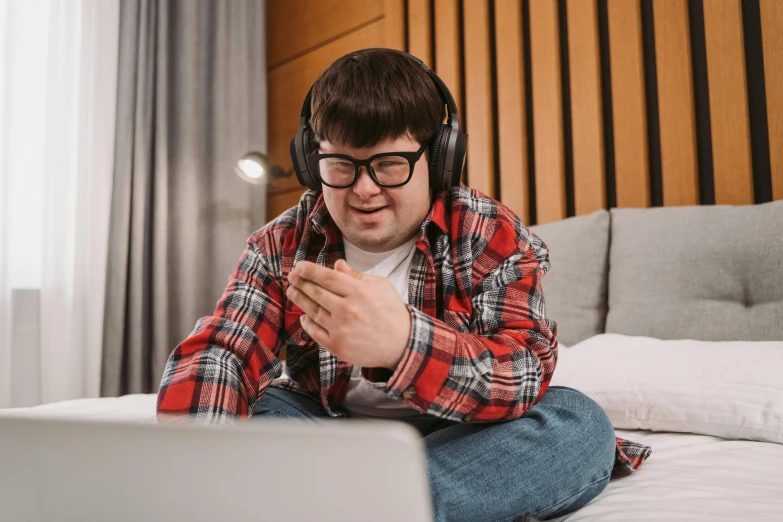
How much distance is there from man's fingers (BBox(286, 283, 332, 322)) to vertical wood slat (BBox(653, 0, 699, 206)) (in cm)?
137

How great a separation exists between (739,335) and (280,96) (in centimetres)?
239

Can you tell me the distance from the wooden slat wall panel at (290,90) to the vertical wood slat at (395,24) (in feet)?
0.80

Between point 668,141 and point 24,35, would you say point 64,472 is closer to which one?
point 668,141

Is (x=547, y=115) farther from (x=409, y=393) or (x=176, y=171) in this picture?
(x=176, y=171)

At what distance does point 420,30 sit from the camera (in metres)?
2.39

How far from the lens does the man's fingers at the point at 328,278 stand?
23.3 inches

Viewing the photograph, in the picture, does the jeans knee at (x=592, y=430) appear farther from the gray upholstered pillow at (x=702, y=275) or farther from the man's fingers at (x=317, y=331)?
the gray upholstered pillow at (x=702, y=275)

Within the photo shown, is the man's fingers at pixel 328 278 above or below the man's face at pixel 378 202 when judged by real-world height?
below

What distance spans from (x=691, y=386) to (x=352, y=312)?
0.73 m

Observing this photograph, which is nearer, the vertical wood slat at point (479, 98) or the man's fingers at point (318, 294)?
the man's fingers at point (318, 294)

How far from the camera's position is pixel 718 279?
1387mm

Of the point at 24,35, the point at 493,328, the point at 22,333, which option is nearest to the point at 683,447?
the point at 493,328

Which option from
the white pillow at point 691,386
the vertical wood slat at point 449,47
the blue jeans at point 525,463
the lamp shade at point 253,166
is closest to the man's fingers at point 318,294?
the blue jeans at point 525,463

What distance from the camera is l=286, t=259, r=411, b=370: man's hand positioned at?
1.97 ft
